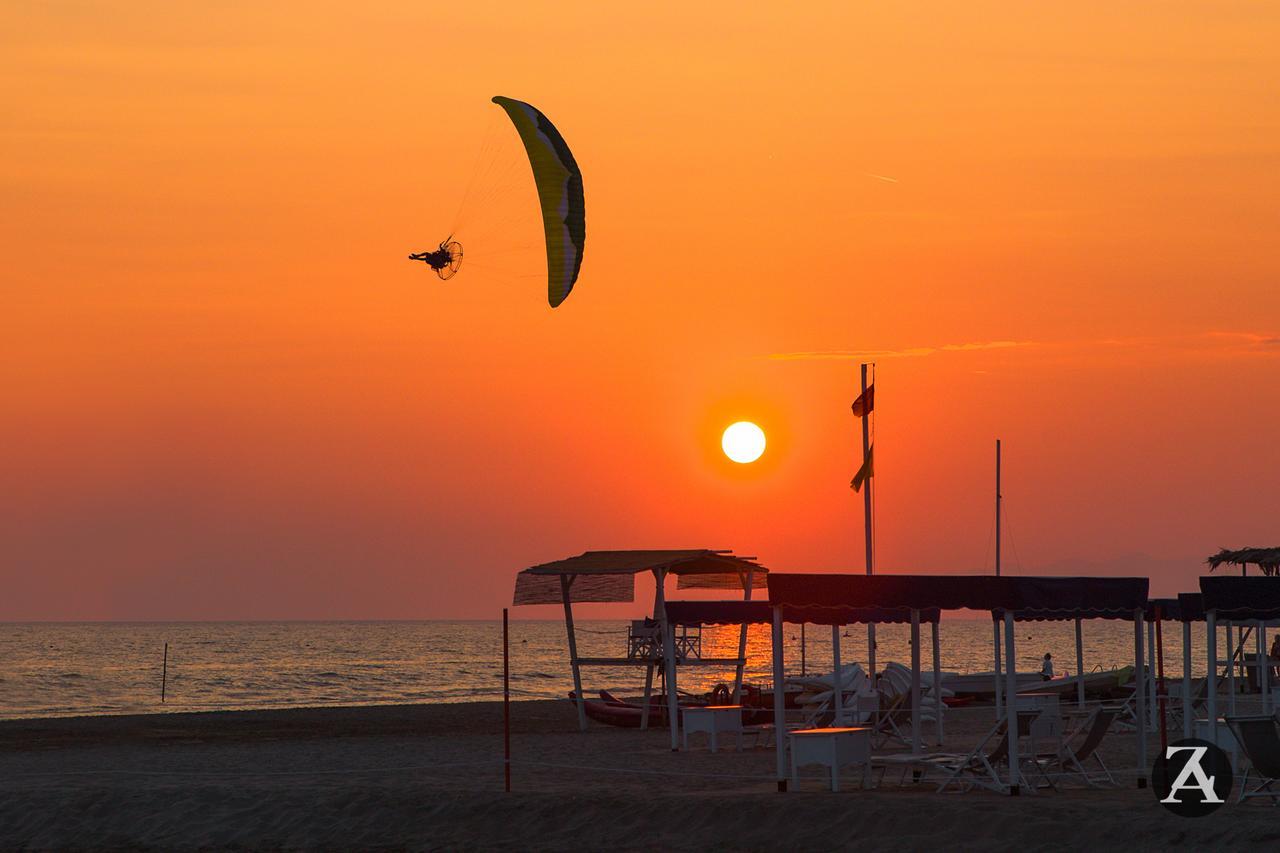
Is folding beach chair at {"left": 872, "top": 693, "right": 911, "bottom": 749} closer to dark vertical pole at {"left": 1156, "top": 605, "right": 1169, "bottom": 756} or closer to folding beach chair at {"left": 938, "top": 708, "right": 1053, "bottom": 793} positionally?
dark vertical pole at {"left": 1156, "top": 605, "right": 1169, "bottom": 756}

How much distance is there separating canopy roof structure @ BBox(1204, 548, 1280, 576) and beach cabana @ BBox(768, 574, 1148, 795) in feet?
94.1

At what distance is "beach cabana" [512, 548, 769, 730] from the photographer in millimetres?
30172

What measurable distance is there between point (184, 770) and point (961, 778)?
1114 centimetres

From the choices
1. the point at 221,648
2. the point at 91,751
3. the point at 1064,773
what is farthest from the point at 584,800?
the point at 221,648

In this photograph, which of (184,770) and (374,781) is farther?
(184,770)

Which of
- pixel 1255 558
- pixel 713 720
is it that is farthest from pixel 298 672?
pixel 713 720

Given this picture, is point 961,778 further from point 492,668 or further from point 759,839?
point 492,668

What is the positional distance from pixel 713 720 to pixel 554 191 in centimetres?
804

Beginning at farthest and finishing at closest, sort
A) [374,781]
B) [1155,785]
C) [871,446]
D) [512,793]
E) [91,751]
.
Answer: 1. [871,446]
2. [91,751]
3. [374,781]
4. [512,793]
5. [1155,785]

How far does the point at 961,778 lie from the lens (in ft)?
55.4

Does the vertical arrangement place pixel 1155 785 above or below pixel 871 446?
below
